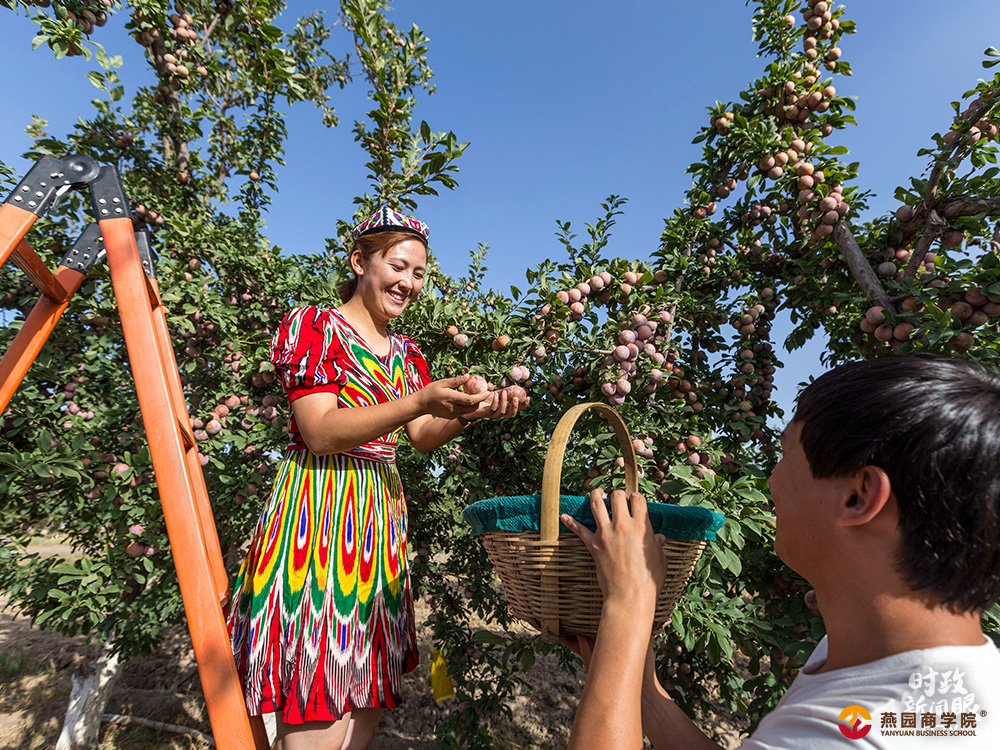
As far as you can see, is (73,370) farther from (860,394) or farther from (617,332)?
(860,394)

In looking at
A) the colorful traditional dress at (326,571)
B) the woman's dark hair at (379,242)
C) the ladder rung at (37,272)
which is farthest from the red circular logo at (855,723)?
the ladder rung at (37,272)

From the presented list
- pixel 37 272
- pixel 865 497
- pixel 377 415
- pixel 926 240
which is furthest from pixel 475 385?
pixel 926 240

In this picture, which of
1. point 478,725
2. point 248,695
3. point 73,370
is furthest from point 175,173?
point 478,725

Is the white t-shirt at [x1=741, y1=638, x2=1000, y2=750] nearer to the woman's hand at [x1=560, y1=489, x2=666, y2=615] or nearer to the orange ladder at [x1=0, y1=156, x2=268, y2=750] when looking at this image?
the woman's hand at [x1=560, y1=489, x2=666, y2=615]

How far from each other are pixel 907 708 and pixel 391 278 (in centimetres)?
137

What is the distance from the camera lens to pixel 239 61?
3.90 m

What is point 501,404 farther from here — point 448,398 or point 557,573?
point 557,573

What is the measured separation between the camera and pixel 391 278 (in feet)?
5.04

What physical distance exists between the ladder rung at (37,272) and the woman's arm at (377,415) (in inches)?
40.6

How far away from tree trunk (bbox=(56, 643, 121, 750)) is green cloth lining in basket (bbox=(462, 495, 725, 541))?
3295 mm

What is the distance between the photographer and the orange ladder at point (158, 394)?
45.5 inches

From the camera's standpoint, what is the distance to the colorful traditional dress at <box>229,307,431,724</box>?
121 cm

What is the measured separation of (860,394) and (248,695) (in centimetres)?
134

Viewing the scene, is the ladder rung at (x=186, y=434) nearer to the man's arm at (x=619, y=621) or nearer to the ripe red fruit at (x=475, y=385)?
the ripe red fruit at (x=475, y=385)
